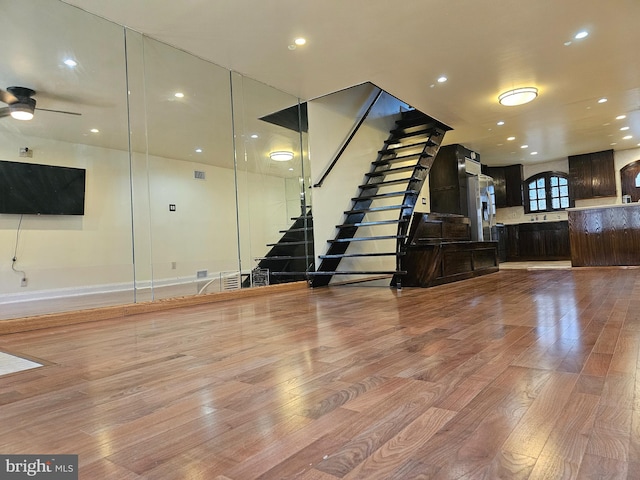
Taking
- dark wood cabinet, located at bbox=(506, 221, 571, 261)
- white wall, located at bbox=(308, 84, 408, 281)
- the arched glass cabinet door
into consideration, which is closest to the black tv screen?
white wall, located at bbox=(308, 84, 408, 281)

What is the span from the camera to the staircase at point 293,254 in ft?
17.7

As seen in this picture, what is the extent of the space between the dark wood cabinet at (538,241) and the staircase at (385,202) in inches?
194

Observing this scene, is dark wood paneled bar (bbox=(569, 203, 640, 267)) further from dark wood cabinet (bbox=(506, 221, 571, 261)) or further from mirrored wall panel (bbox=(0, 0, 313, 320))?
mirrored wall panel (bbox=(0, 0, 313, 320))

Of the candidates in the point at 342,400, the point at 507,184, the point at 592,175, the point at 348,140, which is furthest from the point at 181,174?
the point at 592,175

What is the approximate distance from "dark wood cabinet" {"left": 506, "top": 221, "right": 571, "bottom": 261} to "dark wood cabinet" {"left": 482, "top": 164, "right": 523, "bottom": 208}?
0.76 m

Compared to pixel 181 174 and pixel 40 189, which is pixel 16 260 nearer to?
pixel 40 189

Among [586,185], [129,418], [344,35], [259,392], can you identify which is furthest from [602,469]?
[586,185]

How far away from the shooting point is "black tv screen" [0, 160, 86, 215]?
436 cm

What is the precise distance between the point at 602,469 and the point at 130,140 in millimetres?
4676

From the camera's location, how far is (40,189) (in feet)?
15.7

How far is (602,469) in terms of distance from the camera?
81cm

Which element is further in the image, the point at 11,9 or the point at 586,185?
the point at 586,185

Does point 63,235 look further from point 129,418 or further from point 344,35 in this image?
point 129,418

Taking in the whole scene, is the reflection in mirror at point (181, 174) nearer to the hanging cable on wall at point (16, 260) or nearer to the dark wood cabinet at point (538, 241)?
the hanging cable on wall at point (16, 260)
